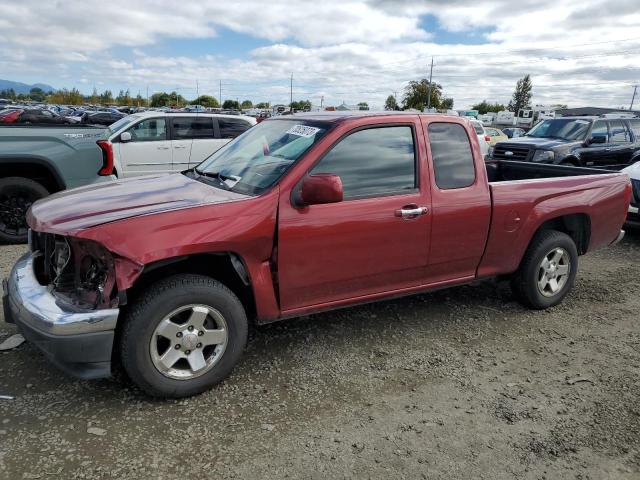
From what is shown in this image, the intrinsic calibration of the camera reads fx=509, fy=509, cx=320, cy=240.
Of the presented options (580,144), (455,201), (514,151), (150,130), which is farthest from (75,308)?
(580,144)

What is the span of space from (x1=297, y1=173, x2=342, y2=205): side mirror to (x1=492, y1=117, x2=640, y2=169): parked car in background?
9311mm

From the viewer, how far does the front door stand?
29.8 ft

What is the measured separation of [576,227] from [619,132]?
29.4ft

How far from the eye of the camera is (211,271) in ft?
11.0

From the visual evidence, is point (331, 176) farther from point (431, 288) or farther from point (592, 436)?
point (592, 436)

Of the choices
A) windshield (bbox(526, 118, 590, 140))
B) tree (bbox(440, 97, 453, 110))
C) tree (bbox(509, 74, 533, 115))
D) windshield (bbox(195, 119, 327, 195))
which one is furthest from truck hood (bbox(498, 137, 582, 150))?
tree (bbox(509, 74, 533, 115))

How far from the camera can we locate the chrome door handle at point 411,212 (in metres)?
3.67

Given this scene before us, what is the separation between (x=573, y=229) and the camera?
16.1 feet

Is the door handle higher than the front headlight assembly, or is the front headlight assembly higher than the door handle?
the front headlight assembly

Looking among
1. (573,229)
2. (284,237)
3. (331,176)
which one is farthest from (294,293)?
(573,229)

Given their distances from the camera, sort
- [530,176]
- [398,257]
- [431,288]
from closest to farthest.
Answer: [398,257], [431,288], [530,176]

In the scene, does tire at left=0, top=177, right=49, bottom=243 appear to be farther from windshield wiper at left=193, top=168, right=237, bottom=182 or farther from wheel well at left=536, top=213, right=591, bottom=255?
wheel well at left=536, top=213, right=591, bottom=255

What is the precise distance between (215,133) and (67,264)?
711 centimetres

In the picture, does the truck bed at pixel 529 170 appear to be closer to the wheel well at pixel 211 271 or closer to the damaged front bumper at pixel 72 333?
the wheel well at pixel 211 271
